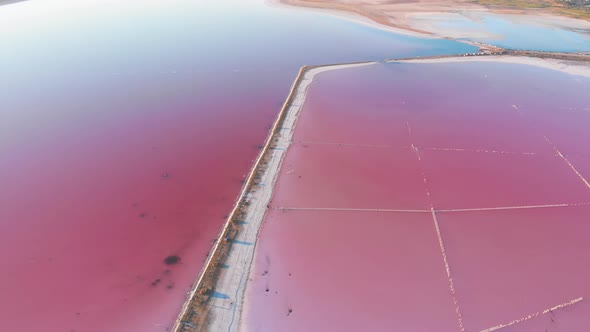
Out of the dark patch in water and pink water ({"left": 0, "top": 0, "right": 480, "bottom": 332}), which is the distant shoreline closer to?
pink water ({"left": 0, "top": 0, "right": 480, "bottom": 332})

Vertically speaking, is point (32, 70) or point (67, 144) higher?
point (32, 70)

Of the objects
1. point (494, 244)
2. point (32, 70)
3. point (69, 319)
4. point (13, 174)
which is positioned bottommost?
point (494, 244)

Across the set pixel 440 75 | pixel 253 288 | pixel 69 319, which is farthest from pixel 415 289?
pixel 440 75

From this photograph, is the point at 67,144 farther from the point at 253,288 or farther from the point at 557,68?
the point at 557,68

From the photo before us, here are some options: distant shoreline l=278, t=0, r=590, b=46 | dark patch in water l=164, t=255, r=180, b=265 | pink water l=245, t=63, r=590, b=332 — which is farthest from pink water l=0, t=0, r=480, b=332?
distant shoreline l=278, t=0, r=590, b=46

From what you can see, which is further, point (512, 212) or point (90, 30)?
point (90, 30)

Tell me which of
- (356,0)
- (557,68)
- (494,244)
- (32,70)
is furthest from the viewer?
(356,0)

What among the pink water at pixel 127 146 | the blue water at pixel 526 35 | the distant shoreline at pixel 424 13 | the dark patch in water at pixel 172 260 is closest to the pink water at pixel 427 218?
the dark patch in water at pixel 172 260

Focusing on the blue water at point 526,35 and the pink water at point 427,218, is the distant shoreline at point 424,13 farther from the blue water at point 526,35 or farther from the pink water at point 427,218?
the pink water at point 427,218

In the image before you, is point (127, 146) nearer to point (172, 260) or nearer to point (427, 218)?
point (172, 260)

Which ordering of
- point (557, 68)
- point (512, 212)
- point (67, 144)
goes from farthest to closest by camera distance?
point (557, 68)
point (67, 144)
point (512, 212)
